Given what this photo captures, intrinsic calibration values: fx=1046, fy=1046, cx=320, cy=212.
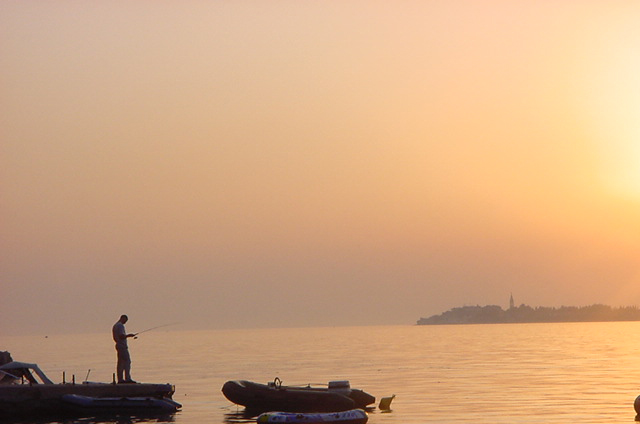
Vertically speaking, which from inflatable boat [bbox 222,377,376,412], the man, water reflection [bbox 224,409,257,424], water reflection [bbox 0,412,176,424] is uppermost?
the man

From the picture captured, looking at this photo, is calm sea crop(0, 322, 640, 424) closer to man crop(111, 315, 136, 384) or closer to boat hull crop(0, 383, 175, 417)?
boat hull crop(0, 383, 175, 417)

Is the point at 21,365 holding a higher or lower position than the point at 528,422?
higher

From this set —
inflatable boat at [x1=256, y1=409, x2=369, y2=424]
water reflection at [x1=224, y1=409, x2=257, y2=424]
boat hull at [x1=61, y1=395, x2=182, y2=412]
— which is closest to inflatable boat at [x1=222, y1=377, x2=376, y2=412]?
water reflection at [x1=224, y1=409, x2=257, y2=424]

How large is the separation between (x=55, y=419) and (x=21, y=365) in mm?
2328

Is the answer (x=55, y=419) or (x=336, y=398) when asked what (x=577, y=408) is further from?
(x=55, y=419)

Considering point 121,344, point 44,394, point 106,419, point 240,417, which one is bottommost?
point 240,417

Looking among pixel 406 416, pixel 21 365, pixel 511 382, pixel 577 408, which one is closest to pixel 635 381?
pixel 511 382

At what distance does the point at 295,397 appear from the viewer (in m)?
35.4

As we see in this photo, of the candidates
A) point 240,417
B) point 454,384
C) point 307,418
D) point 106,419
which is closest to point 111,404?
point 106,419

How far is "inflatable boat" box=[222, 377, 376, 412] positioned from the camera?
35.3 meters

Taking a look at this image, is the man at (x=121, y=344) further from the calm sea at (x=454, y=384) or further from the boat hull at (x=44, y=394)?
the calm sea at (x=454, y=384)

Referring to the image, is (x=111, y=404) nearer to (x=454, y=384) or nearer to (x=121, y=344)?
(x=121, y=344)

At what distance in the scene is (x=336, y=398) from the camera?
3562cm

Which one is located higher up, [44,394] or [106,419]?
[44,394]
